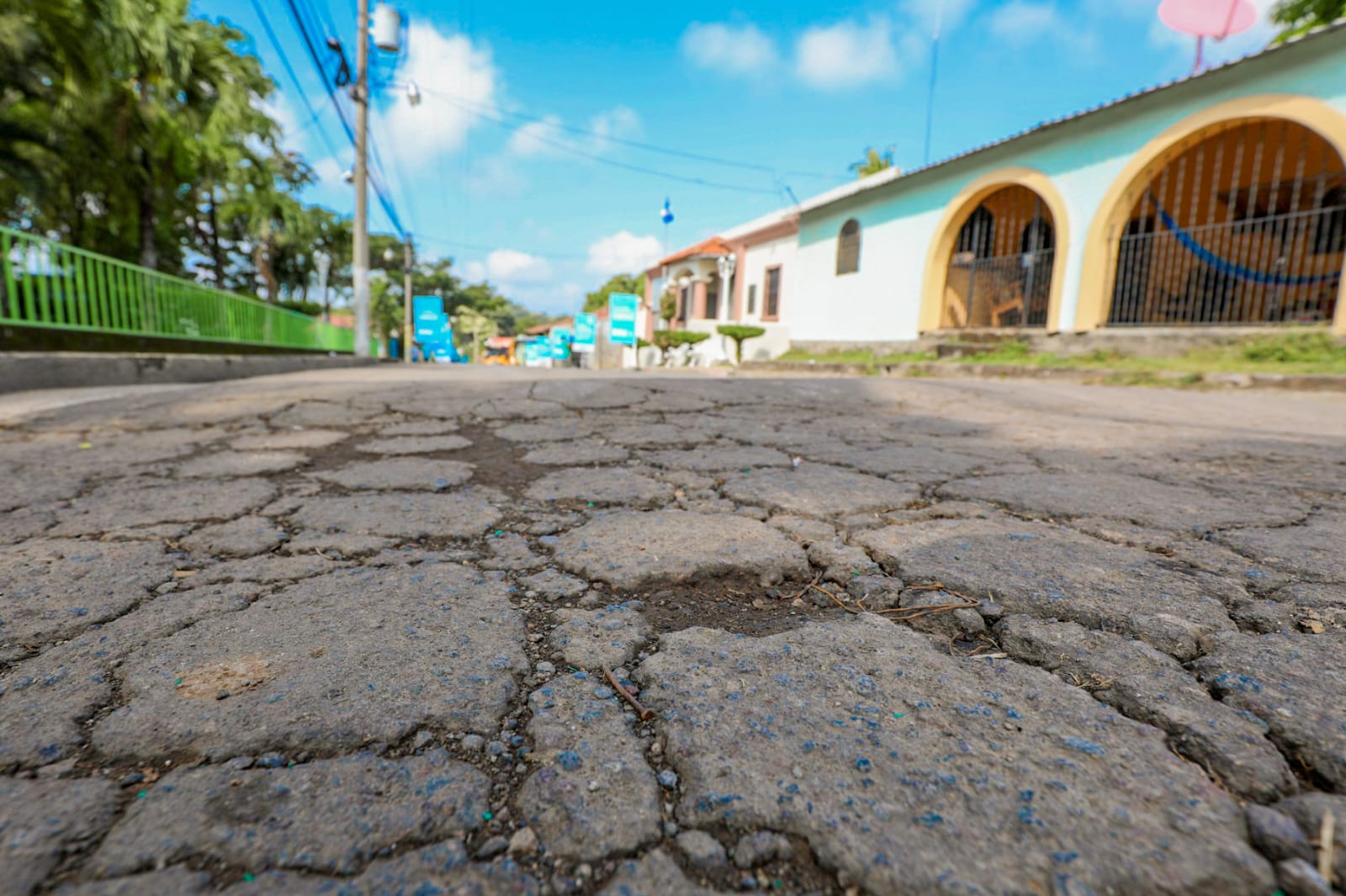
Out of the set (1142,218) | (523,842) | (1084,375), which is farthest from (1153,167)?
(523,842)

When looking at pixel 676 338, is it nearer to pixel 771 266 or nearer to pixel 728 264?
pixel 771 266

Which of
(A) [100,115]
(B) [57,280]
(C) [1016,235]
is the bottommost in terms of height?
(B) [57,280]

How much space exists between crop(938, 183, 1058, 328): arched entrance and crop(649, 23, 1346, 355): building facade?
0.02 m

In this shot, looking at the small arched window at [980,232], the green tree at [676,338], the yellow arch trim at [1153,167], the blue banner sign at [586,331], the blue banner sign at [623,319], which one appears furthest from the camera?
the blue banner sign at [586,331]

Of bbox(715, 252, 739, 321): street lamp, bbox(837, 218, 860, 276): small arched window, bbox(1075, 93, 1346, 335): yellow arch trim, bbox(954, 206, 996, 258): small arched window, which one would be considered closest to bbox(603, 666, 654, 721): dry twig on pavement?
bbox(1075, 93, 1346, 335): yellow arch trim

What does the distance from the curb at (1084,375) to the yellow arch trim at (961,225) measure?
1460 mm

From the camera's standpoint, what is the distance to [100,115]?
30.6 ft

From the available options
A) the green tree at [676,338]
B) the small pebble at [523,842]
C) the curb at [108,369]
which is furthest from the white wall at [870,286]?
the small pebble at [523,842]

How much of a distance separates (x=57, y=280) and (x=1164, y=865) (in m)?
5.63

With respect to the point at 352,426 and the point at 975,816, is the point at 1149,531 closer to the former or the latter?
the point at 975,816

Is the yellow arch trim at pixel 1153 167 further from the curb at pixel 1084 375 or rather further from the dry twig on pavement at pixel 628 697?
the dry twig on pavement at pixel 628 697

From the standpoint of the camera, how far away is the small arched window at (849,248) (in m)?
10.9

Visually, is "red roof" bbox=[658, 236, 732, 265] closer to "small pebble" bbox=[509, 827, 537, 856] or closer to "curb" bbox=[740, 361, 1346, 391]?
"curb" bbox=[740, 361, 1346, 391]

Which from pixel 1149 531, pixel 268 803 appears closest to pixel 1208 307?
pixel 1149 531
